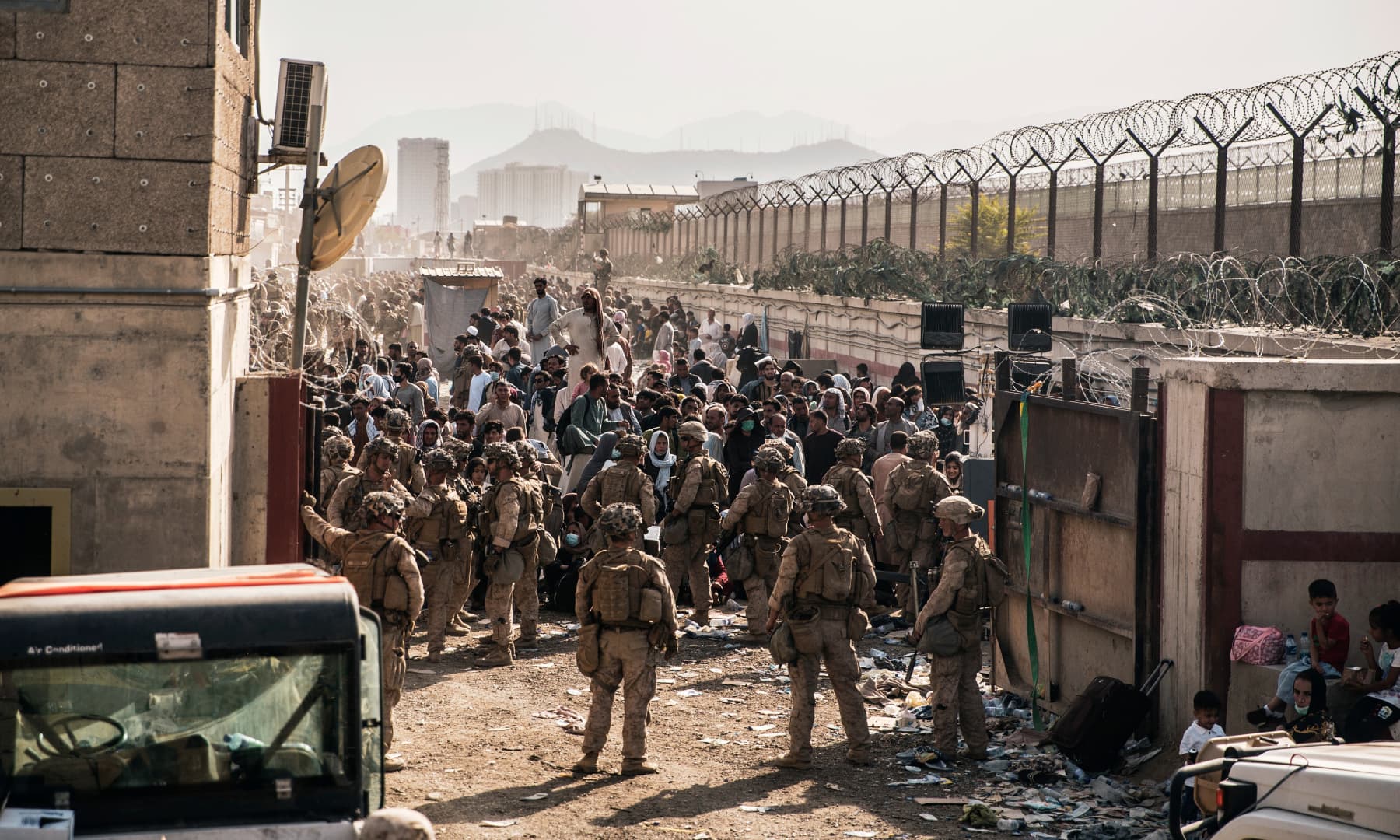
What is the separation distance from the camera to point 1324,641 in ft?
24.0

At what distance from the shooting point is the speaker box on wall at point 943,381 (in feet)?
53.7

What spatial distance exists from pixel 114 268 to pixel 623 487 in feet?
14.7

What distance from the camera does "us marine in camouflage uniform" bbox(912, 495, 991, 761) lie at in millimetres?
8305

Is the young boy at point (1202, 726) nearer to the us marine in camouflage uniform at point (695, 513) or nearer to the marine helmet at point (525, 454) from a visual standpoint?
the us marine in camouflage uniform at point (695, 513)

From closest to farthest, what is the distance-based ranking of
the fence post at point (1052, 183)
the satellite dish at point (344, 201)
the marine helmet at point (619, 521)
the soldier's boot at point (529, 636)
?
the marine helmet at point (619, 521) < the satellite dish at point (344, 201) < the soldier's boot at point (529, 636) < the fence post at point (1052, 183)

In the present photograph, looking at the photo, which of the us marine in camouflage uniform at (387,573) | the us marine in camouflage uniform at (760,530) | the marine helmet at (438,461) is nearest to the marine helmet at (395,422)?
the marine helmet at (438,461)

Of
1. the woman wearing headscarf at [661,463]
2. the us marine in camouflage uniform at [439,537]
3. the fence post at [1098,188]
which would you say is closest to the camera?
the us marine in camouflage uniform at [439,537]

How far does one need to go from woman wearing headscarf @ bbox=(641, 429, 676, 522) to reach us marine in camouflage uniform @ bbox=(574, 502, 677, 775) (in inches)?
159

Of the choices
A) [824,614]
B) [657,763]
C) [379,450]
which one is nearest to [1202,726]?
[824,614]

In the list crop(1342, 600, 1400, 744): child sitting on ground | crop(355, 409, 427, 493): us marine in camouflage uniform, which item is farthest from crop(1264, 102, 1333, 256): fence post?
crop(355, 409, 427, 493): us marine in camouflage uniform

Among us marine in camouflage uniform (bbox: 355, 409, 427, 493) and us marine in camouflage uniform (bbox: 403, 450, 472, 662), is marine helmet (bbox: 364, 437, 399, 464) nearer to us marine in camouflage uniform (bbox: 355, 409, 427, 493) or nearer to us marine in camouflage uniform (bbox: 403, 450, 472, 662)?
us marine in camouflage uniform (bbox: 403, 450, 472, 662)

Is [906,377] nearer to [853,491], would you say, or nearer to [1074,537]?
[853,491]

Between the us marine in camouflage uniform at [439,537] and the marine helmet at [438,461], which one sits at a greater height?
the marine helmet at [438,461]

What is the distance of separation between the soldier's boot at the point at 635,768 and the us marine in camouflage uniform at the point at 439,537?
249cm
